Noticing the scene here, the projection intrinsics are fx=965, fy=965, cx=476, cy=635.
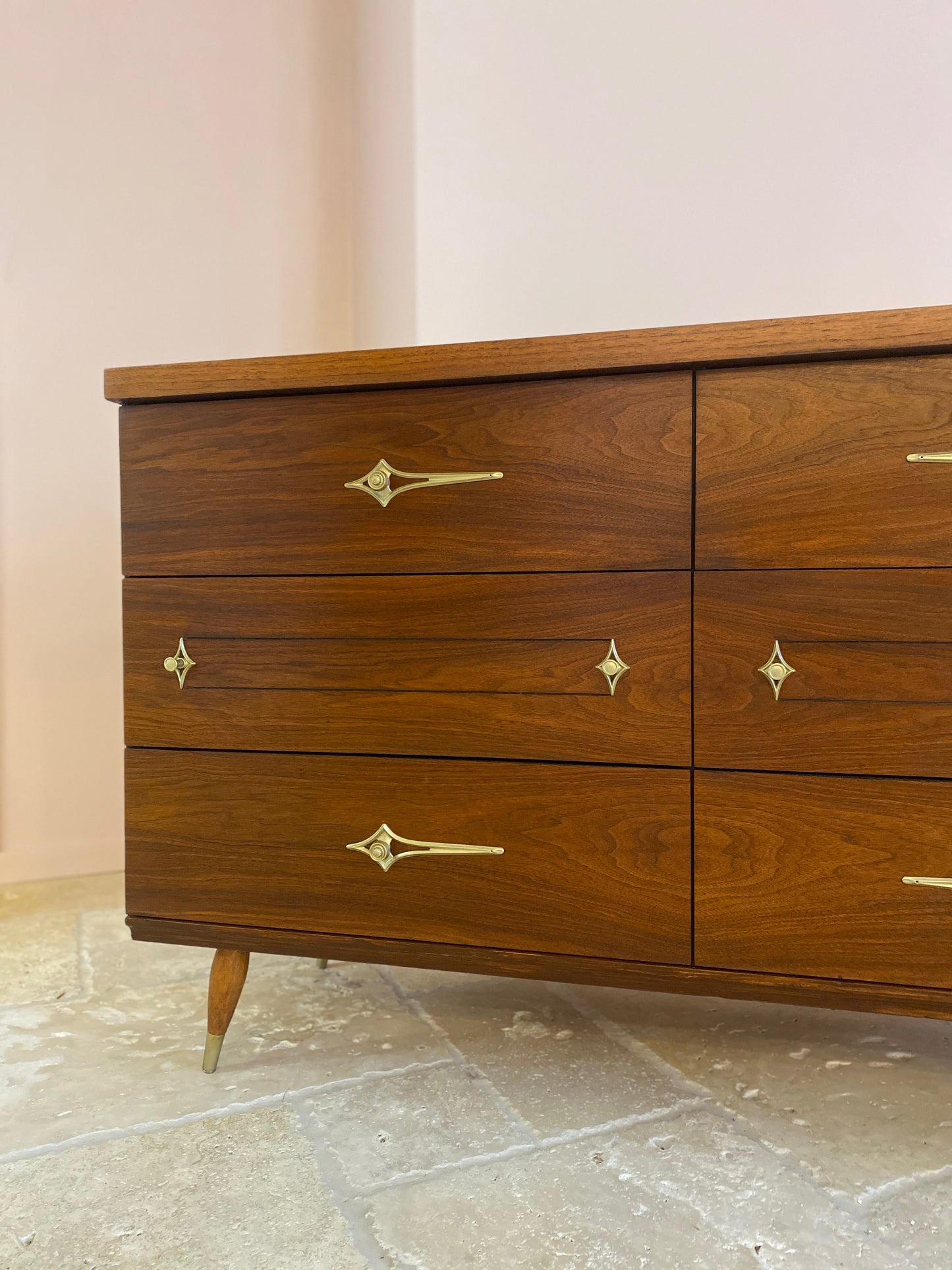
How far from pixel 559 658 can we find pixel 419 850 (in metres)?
0.24

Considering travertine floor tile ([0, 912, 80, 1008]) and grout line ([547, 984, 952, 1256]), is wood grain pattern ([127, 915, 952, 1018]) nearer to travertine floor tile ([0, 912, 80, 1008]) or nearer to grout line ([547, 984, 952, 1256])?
grout line ([547, 984, 952, 1256])

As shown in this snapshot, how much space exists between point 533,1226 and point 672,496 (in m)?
0.64

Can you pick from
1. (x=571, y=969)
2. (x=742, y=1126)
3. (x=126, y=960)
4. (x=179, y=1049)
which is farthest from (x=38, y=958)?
(x=742, y=1126)

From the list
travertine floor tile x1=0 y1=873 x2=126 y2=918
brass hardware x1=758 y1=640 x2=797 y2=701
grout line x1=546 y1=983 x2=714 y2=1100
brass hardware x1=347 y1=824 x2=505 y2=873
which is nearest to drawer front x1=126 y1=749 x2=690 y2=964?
brass hardware x1=347 y1=824 x2=505 y2=873

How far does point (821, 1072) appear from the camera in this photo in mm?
1063

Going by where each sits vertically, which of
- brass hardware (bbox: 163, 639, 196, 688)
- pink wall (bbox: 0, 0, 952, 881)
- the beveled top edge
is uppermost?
pink wall (bbox: 0, 0, 952, 881)

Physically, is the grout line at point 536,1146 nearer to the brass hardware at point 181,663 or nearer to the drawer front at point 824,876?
the drawer front at point 824,876

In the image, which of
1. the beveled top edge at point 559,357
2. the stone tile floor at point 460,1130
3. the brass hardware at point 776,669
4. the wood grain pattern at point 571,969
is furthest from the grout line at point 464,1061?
the beveled top edge at point 559,357

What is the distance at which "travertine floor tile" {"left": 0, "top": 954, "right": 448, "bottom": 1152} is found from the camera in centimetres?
100

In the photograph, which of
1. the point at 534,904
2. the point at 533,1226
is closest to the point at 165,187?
the point at 534,904

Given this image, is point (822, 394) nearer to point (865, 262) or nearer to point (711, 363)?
point (711, 363)

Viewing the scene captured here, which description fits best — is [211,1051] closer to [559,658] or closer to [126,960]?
[126,960]

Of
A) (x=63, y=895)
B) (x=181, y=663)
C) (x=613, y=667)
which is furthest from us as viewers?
(x=63, y=895)

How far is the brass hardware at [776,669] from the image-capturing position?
0.87 meters
